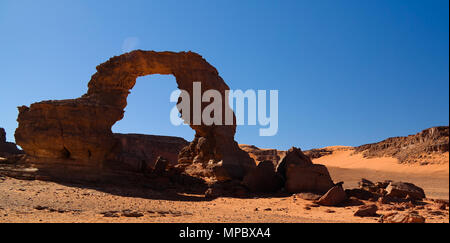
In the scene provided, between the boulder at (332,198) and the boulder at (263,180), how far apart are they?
3.50 metres

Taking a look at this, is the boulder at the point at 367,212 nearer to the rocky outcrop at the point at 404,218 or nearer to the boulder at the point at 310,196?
the rocky outcrop at the point at 404,218

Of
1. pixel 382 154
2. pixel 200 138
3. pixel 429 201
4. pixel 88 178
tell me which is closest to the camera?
pixel 429 201

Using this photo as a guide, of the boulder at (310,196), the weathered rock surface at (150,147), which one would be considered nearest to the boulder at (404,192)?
the boulder at (310,196)

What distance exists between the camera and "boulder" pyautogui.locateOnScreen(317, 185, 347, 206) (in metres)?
9.79

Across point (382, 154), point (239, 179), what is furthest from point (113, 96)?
point (382, 154)

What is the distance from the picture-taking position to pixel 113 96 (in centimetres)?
1530

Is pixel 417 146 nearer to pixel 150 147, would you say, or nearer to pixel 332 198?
pixel 150 147

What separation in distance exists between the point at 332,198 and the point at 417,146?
28.7 meters

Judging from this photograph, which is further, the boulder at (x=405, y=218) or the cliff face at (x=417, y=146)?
the cliff face at (x=417, y=146)

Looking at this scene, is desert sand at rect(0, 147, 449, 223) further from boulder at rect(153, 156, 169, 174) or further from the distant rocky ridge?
the distant rocky ridge

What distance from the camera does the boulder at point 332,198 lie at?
979 centimetres

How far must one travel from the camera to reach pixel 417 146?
1316 inches
